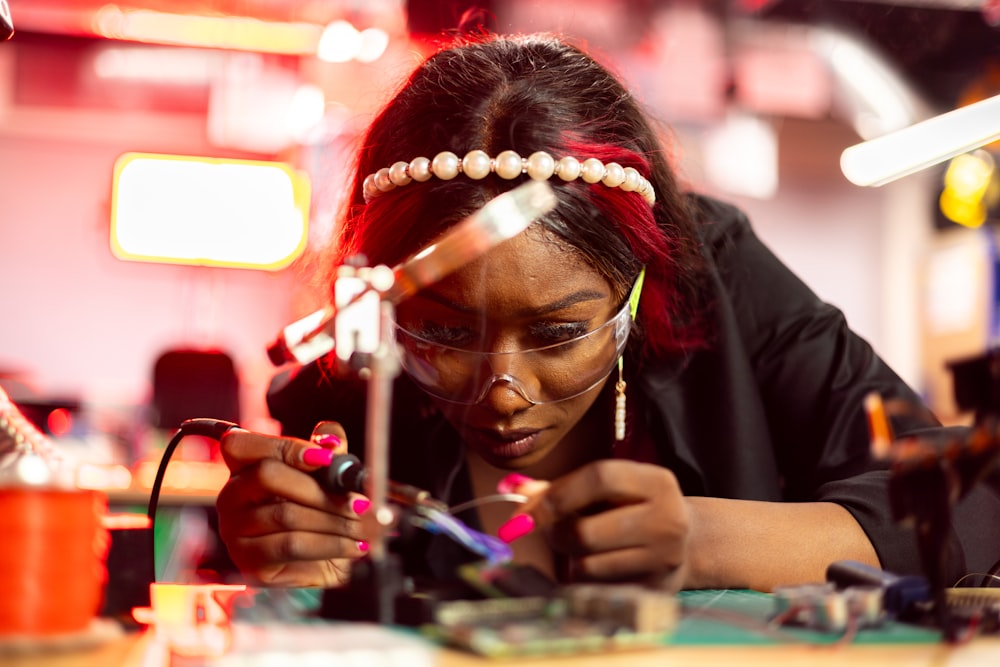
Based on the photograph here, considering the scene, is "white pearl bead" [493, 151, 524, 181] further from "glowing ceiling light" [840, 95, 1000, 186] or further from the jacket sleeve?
the jacket sleeve

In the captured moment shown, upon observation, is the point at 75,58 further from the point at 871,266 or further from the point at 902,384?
the point at 902,384

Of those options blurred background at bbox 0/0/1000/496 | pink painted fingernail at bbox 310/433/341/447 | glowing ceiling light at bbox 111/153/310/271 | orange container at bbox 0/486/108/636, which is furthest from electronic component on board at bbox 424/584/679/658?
glowing ceiling light at bbox 111/153/310/271

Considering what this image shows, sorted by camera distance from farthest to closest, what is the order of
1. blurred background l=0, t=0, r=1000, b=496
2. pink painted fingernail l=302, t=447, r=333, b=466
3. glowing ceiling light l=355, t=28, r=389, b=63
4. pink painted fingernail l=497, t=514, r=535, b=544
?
glowing ceiling light l=355, t=28, r=389, b=63 → blurred background l=0, t=0, r=1000, b=496 → pink painted fingernail l=302, t=447, r=333, b=466 → pink painted fingernail l=497, t=514, r=535, b=544

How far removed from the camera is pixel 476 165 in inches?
43.1

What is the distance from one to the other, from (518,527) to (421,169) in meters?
0.47

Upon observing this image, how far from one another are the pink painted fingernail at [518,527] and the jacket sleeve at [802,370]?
0.55 meters

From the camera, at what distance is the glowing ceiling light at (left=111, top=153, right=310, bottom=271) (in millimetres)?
4699

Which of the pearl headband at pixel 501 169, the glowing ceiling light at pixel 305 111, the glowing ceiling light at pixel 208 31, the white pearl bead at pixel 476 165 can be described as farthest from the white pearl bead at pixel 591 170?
the glowing ceiling light at pixel 305 111

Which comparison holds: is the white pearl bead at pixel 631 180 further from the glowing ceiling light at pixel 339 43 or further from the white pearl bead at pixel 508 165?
the glowing ceiling light at pixel 339 43

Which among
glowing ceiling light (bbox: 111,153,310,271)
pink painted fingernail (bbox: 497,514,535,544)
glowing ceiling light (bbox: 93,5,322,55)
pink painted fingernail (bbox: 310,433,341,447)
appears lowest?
pink painted fingernail (bbox: 497,514,535,544)

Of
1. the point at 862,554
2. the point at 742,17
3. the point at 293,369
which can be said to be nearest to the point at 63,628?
the point at 862,554

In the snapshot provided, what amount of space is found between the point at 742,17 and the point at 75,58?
369cm

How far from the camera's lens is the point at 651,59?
4.81 m

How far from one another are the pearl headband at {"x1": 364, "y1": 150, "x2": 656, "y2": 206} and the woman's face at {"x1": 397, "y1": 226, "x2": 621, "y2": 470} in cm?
7
